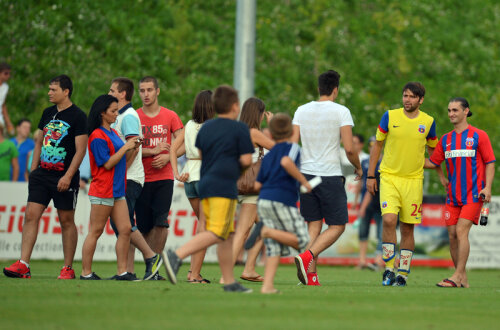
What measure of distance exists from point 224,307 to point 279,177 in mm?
1564

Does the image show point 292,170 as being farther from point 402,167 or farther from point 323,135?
point 402,167

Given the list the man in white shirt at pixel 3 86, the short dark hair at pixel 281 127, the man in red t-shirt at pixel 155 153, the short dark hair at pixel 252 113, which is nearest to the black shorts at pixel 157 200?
the man in red t-shirt at pixel 155 153

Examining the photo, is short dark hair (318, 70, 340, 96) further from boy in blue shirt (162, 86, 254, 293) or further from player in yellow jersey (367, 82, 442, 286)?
boy in blue shirt (162, 86, 254, 293)

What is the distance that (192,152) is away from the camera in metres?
11.1

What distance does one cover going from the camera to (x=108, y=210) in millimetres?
10688

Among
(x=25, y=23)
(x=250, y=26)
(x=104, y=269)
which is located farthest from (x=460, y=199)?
(x=25, y=23)

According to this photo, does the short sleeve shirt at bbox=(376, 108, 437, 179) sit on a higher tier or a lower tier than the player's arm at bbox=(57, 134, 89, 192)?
higher

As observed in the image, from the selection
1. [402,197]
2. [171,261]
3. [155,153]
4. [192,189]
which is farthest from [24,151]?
[171,261]

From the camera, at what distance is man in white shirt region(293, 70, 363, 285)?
1093cm

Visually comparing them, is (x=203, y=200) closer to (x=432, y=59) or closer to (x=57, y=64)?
(x=57, y=64)

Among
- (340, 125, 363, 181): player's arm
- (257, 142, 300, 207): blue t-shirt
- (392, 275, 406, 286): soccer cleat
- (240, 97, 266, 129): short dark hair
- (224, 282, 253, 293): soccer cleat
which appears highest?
(240, 97, 266, 129): short dark hair

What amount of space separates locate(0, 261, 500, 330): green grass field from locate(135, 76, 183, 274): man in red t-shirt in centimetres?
147

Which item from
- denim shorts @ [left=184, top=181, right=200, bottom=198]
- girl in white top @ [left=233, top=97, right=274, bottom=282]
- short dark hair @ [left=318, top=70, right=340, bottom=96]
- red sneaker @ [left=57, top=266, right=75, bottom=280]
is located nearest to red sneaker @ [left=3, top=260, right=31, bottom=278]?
red sneaker @ [left=57, top=266, right=75, bottom=280]

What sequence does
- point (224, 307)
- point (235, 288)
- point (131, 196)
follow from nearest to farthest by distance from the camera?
1. point (224, 307)
2. point (235, 288)
3. point (131, 196)
